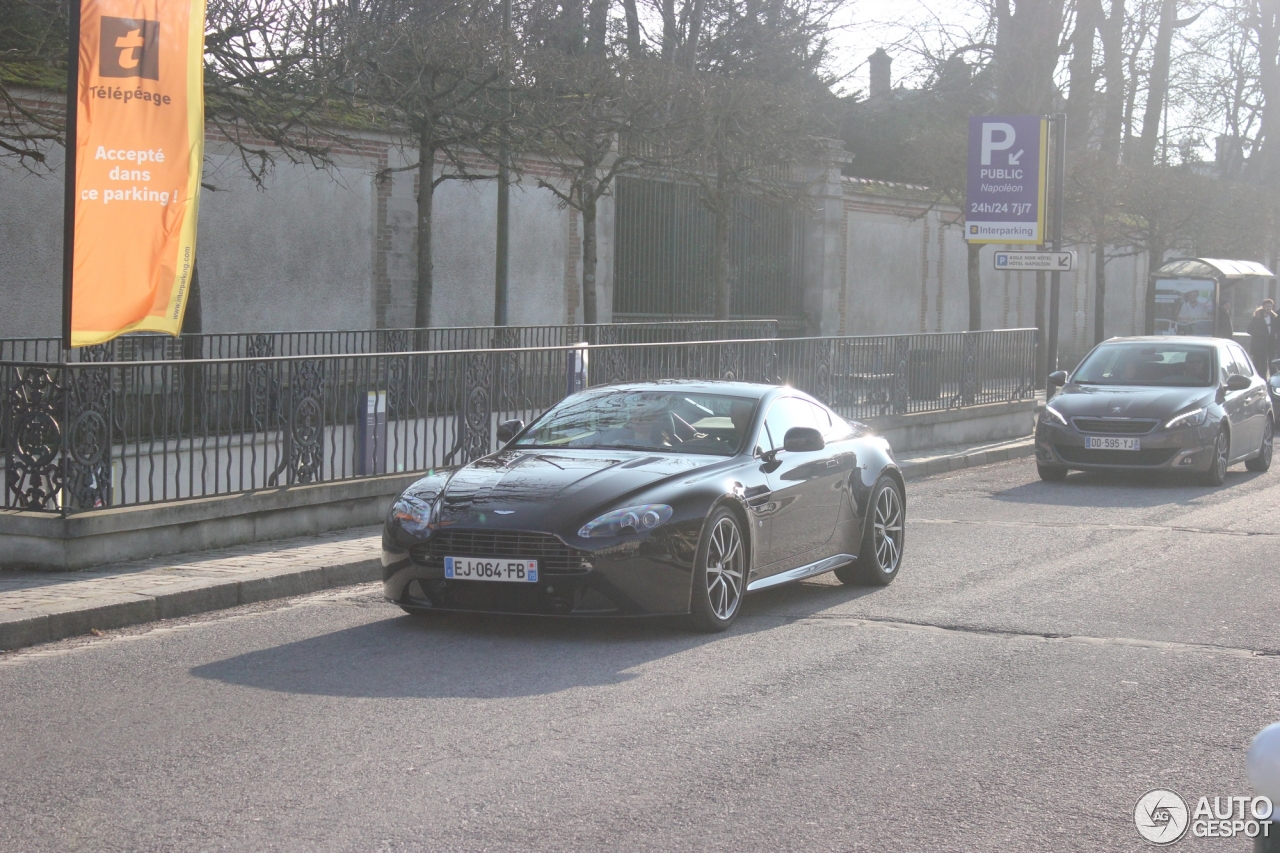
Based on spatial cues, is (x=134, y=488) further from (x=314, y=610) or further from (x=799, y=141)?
(x=799, y=141)

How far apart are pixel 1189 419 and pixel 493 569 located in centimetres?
1025

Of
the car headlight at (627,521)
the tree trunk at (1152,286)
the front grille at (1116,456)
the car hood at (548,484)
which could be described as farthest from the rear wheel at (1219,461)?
the tree trunk at (1152,286)

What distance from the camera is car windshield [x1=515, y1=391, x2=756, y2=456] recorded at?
8.57 meters

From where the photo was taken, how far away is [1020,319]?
41.8 meters

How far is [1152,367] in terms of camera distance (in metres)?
16.6

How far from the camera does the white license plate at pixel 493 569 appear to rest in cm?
735

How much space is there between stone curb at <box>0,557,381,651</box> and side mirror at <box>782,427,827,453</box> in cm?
297

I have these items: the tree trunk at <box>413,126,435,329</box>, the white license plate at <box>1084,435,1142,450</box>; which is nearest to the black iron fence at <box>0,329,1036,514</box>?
the white license plate at <box>1084,435,1142,450</box>

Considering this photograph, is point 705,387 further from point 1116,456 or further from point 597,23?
point 597,23

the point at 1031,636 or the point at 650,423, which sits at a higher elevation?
the point at 650,423

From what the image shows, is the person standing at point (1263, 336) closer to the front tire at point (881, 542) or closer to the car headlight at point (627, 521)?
the front tire at point (881, 542)

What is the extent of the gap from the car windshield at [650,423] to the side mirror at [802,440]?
0.91 feet

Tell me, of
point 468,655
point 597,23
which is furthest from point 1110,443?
point 597,23

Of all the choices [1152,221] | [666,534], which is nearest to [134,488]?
[666,534]
